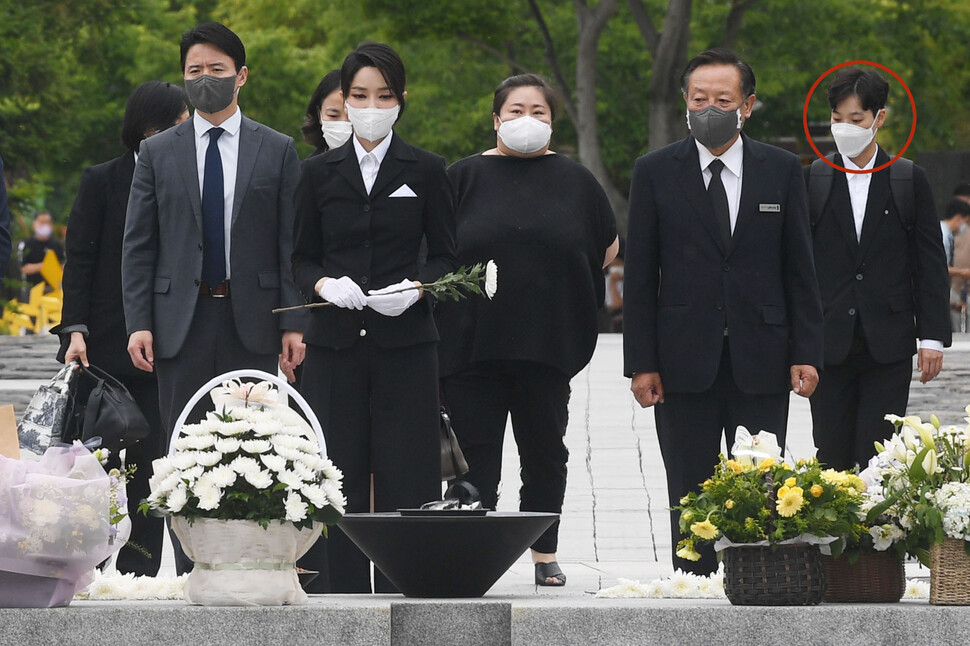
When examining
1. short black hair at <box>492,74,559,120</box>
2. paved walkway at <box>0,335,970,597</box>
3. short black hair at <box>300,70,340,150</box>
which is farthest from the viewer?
paved walkway at <box>0,335,970,597</box>

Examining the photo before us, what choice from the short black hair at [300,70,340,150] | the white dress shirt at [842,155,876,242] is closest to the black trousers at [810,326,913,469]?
the white dress shirt at [842,155,876,242]

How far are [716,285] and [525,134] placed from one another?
127 centimetres

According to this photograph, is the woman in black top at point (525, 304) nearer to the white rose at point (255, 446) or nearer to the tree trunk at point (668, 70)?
the white rose at point (255, 446)

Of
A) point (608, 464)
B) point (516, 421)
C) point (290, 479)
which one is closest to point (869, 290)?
point (516, 421)

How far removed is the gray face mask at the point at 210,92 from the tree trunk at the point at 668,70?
19334 mm

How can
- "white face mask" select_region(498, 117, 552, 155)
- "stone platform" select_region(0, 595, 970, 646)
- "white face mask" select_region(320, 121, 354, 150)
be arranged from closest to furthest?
1. "stone platform" select_region(0, 595, 970, 646)
2. "white face mask" select_region(498, 117, 552, 155)
3. "white face mask" select_region(320, 121, 354, 150)

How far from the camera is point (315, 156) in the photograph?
730 cm

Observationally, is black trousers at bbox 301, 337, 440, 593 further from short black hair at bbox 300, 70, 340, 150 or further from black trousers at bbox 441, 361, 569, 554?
short black hair at bbox 300, 70, 340, 150

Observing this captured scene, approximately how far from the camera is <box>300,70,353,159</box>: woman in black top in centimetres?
805

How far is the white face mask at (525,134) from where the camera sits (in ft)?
25.6

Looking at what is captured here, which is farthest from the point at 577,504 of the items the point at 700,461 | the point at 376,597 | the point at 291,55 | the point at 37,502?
the point at 291,55

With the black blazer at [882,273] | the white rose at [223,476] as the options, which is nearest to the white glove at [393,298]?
the white rose at [223,476]

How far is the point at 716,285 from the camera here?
Result: 7008 mm

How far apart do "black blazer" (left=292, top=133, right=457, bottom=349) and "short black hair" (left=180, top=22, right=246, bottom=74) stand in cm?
55
